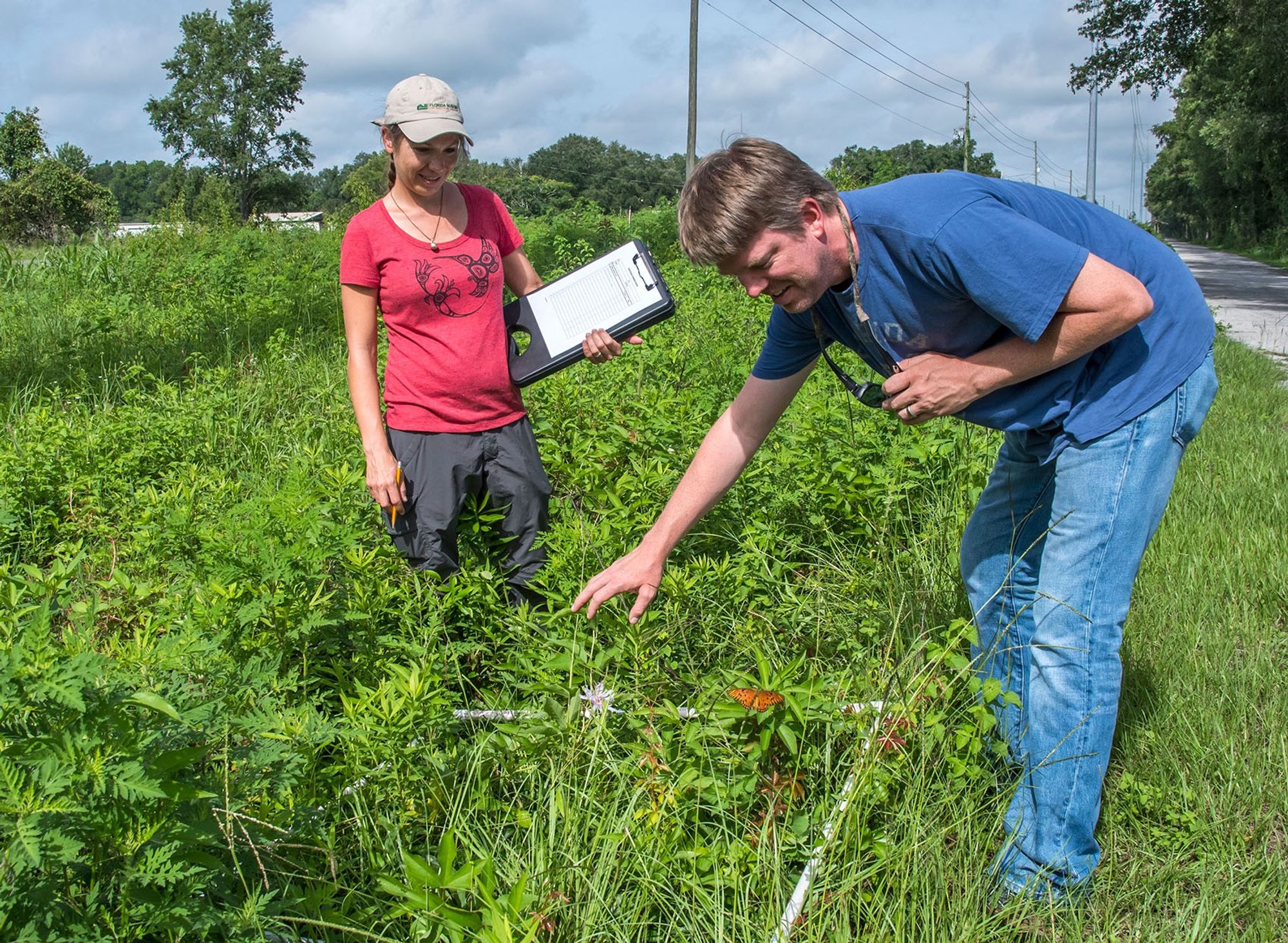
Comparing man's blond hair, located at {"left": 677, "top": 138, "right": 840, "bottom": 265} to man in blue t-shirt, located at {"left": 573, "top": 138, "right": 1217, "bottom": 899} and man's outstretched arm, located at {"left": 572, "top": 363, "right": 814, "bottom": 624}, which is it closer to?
man in blue t-shirt, located at {"left": 573, "top": 138, "right": 1217, "bottom": 899}

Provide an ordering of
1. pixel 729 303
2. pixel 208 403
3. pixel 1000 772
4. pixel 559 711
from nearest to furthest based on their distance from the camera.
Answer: pixel 559 711 < pixel 1000 772 < pixel 208 403 < pixel 729 303

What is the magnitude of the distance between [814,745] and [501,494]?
1.54 m

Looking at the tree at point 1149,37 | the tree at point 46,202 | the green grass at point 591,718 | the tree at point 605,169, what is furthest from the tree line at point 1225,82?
the tree at point 605,169

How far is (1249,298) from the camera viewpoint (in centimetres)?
1992

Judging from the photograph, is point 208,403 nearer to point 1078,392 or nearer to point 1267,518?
point 1078,392

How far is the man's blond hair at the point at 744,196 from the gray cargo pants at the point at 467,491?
1.44 meters

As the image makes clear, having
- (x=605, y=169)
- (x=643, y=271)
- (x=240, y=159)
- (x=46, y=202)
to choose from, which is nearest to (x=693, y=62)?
(x=643, y=271)

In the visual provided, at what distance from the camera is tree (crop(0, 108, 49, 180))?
161 feet

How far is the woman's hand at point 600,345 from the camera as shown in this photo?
3373 millimetres

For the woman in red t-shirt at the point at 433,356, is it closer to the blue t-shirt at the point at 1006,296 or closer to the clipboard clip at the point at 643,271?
the clipboard clip at the point at 643,271

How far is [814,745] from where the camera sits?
2447mm

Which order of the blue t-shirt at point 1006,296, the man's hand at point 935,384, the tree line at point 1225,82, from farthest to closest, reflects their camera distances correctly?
the tree line at point 1225,82, the man's hand at point 935,384, the blue t-shirt at point 1006,296

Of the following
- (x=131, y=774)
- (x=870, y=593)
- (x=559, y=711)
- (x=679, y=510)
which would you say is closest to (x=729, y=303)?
(x=870, y=593)

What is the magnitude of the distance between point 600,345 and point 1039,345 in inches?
61.5
